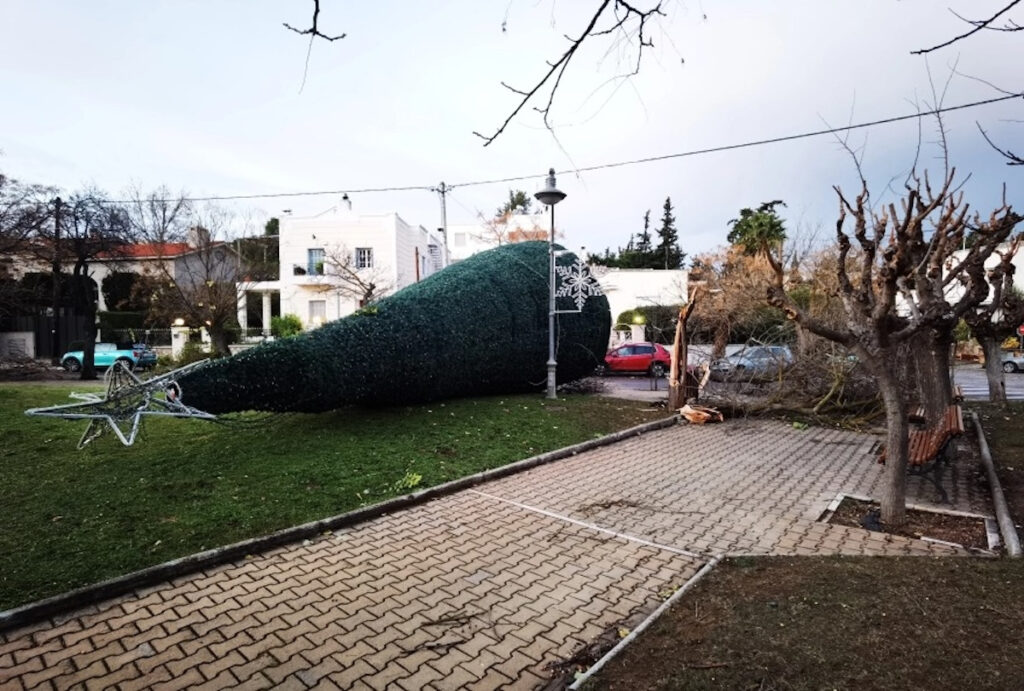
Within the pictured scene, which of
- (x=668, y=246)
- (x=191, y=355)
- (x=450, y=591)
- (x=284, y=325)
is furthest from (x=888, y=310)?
(x=668, y=246)

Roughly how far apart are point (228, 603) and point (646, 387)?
16774mm

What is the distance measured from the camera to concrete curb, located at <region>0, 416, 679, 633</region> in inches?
147

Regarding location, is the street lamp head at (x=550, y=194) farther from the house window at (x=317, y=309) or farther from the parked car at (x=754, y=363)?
the house window at (x=317, y=309)

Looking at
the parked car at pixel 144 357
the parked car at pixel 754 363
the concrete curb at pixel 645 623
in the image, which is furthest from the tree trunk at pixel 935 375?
the parked car at pixel 144 357

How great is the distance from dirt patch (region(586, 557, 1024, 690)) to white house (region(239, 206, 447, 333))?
28.2 m

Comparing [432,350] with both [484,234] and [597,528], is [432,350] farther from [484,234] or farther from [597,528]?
[484,234]

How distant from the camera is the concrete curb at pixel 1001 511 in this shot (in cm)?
482

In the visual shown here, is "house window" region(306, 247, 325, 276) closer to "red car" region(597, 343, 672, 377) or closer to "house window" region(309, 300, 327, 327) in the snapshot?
"house window" region(309, 300, 327, 327)

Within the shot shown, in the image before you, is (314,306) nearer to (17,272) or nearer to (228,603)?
(17,272)

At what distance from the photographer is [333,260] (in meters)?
30.0

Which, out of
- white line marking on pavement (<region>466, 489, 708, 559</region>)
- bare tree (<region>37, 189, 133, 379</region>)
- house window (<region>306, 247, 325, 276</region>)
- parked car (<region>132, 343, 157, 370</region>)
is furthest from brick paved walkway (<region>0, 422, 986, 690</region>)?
house window (<region>306, 247, 325, 276</region>)

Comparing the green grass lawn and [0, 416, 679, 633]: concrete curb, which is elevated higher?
the green grass lawn

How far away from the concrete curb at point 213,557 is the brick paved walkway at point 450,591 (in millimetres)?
116

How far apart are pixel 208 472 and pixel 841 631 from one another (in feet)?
21.3
